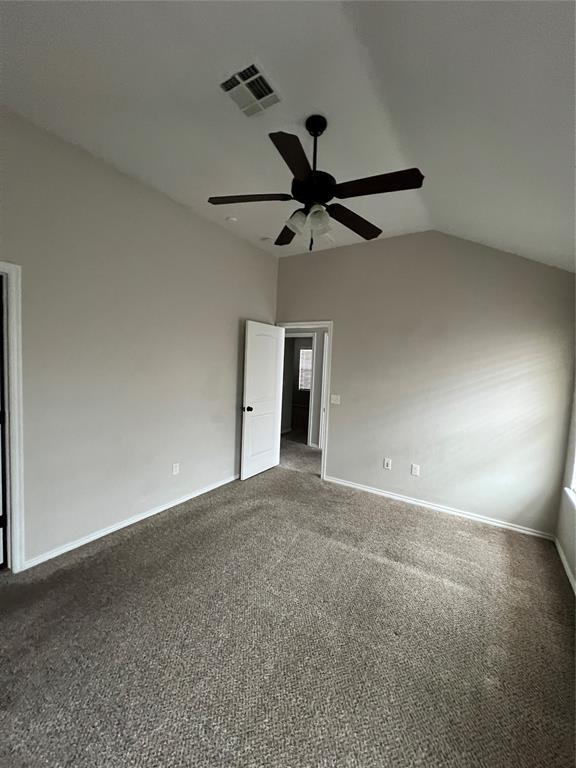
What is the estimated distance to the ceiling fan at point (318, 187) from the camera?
147cm

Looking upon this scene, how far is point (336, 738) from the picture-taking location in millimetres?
1292

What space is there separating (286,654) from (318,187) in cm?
254

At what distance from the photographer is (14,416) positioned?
2.13 meters

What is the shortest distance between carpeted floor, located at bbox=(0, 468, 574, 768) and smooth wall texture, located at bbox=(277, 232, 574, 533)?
760mm

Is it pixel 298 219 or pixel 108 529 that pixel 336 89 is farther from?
pixel 108 529

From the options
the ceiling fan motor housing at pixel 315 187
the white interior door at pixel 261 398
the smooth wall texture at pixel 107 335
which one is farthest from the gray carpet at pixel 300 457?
the ceiling fan motor housing at pixel 315 187

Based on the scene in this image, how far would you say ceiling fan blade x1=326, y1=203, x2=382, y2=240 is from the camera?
6.08ft

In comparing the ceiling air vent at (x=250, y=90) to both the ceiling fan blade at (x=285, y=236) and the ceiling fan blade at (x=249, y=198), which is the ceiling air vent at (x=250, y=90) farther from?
the ceiling fan blade at (x=285, y=236)

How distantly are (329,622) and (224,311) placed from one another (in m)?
3.12

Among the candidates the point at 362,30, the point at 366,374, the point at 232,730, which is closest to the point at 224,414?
the point at 366,374

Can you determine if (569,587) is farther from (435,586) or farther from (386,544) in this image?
(386,544)

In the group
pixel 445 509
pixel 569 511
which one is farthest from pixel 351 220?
pixel 445 509

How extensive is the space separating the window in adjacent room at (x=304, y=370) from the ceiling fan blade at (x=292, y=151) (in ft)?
23.5

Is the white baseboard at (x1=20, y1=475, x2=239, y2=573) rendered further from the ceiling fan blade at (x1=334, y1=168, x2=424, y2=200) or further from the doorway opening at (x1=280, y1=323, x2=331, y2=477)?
the ceiling fan blade at (x1=334, y1=168, x2=424, y2=200)
